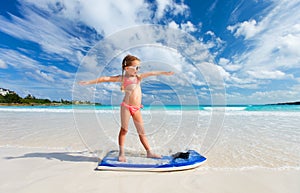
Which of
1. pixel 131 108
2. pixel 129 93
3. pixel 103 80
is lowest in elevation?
pixel 131 108

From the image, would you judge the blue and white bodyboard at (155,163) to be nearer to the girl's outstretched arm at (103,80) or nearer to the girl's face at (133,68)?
the girl's outstretched arm at (103,80)

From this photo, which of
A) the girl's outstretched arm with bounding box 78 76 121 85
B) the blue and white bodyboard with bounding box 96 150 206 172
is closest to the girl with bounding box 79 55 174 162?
the girl's outstretched arm with bounding box 78 76 121 85

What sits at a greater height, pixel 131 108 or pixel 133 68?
pixel 133 68

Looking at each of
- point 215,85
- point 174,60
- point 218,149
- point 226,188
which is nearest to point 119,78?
point 174,60

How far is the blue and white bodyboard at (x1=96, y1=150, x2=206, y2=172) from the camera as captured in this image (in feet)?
9.32

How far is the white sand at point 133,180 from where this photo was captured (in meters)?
2.27

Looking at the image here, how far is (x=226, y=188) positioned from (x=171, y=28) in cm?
279

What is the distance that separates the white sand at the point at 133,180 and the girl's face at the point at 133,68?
1671mm

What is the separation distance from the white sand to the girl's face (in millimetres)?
1671

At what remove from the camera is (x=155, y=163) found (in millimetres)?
2980

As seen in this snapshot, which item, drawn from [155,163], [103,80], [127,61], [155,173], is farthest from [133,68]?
[155,173]

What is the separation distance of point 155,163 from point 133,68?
5.37ft

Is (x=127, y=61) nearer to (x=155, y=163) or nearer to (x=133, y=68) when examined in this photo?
(x=133, y=68)

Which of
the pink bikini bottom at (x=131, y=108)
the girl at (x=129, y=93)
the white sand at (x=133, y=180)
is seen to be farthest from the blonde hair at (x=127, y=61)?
the white sand at (x=133, y=180)
